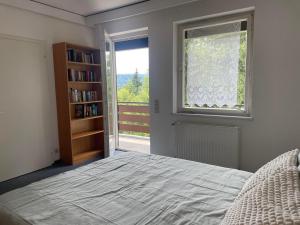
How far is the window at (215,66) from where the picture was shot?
2.90 m

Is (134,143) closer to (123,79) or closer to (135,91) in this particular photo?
(135,91)

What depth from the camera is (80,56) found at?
12.5ft

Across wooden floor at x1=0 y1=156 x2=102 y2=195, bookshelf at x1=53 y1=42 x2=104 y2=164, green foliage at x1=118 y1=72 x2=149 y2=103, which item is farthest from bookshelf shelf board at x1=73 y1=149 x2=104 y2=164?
green foliage at x1=118 y1=72 x2=149 y2=103

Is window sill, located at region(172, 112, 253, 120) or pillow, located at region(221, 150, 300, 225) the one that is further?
window sill, located at region(172, 112, 253, 120)

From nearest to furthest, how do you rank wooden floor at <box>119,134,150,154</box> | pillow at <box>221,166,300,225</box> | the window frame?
pillow at <box>221,166,300,225</box> < the window frame < wooden floor at <box>119,134,150,154</box>

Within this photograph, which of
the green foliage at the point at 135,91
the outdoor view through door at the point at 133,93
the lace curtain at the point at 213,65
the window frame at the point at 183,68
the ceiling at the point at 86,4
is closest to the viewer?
the window frame at the point at 183,68

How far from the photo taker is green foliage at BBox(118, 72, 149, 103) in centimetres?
429

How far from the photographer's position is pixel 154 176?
1.77 m

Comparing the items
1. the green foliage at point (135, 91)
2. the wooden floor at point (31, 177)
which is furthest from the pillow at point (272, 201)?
the green foliage at point (135, 91)

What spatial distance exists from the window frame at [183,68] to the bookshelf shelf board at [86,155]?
5.66 ft

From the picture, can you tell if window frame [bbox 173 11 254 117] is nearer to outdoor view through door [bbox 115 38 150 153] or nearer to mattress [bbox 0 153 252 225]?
outdoor view through door [bbox 115 38 150 153]

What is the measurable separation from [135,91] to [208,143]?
1966mm

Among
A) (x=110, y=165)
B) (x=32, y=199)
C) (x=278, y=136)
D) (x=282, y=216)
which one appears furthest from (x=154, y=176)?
(x=278, y=136)

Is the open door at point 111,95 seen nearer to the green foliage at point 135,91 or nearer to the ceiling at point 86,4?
the green foliage at point 135,91
